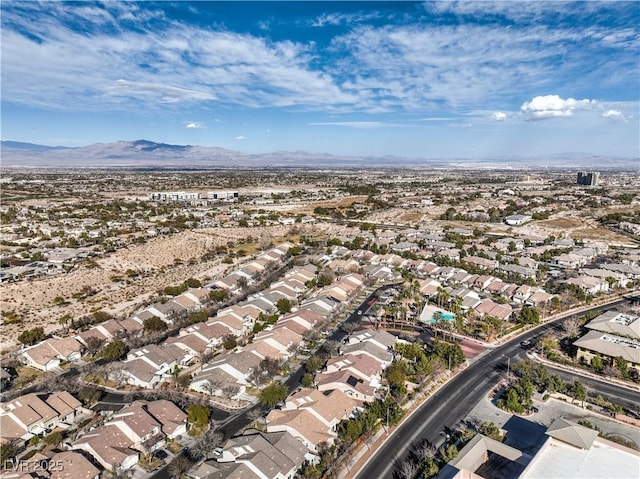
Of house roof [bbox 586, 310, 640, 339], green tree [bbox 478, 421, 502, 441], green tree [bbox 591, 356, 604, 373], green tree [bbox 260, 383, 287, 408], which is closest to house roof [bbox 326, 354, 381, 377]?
green tree [bbox 260, 383, 287, 408]

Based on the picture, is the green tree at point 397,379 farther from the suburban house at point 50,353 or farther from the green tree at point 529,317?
the suburban house at point 50,353

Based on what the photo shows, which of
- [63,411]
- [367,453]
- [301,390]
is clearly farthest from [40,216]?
[367,453]

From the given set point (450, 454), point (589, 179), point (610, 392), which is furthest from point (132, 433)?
point (589, 179)

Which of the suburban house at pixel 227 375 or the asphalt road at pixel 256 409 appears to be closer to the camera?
the asphalt road at pixel 256 409

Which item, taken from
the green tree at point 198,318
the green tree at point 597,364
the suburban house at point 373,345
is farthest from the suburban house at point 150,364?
the green tree at point 597,364

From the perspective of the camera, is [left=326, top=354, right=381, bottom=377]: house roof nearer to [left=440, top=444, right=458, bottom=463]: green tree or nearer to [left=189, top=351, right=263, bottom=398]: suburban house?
[left=189, top=351, right=263, bottom=398]: suburban house
